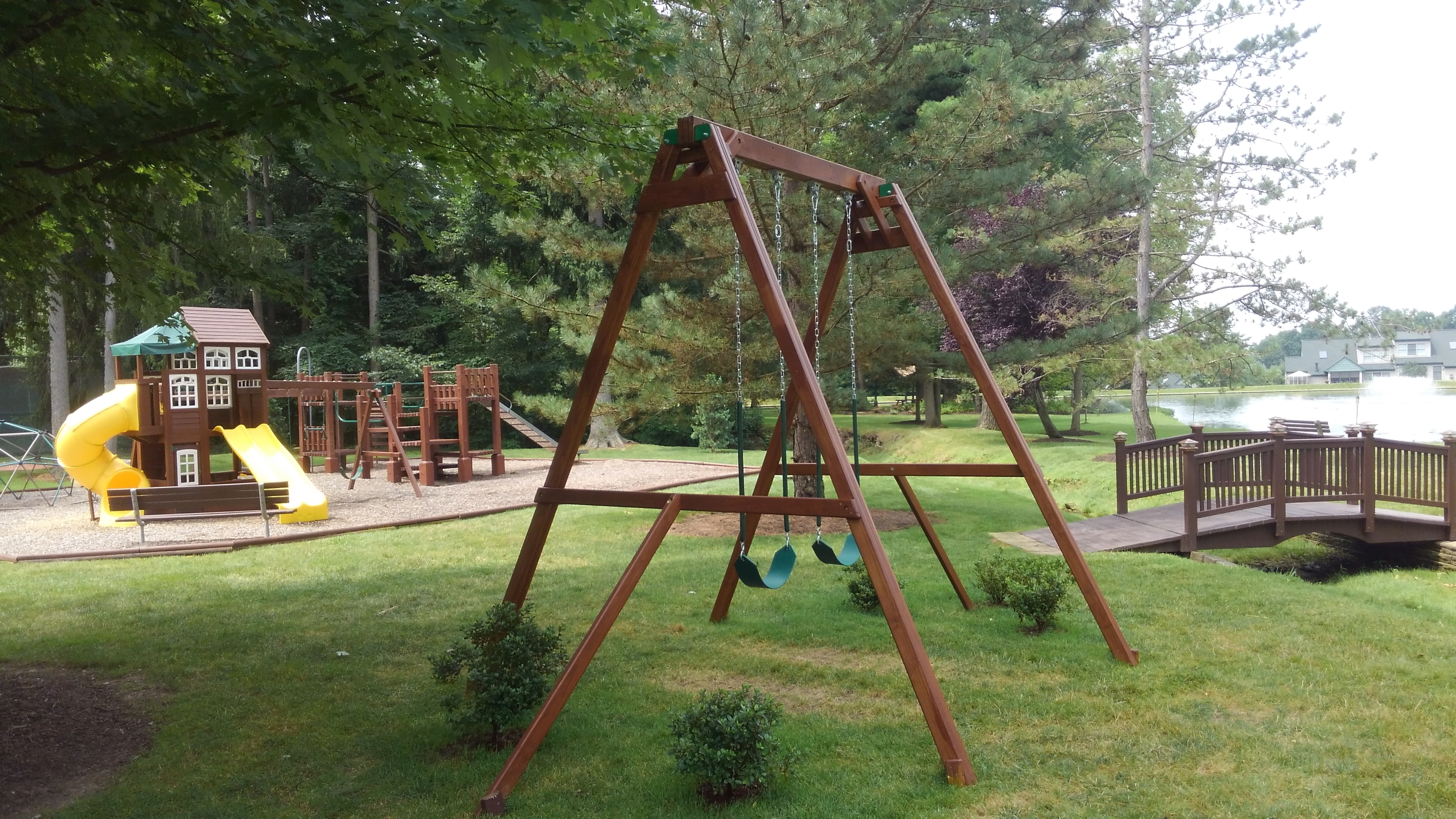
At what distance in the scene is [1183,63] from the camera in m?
17.3

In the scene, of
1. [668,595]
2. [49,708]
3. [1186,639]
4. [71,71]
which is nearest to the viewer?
[71,71]

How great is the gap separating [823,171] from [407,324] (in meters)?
25.1

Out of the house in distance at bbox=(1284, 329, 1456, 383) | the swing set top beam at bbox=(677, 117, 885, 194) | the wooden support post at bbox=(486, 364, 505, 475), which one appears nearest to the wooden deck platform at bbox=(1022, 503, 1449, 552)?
the swing set top beam at bbox=(677, 117, 885, 194)

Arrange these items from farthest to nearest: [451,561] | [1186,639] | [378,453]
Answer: [378,453] < [451,561] < [1186,639]

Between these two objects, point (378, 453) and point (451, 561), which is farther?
point (378, 453)

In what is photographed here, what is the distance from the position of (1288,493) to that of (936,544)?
6.79m

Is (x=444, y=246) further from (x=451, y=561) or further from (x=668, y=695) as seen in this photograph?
(x=668, y=695)

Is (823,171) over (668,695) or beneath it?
over

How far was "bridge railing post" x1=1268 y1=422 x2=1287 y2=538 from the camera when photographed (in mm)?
10078

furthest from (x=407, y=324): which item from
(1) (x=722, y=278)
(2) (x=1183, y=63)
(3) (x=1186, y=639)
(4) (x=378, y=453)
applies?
(3) (x=1186, y=639)

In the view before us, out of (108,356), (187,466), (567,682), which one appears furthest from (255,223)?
(567,682)

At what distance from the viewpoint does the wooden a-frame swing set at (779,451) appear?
12.3 feet

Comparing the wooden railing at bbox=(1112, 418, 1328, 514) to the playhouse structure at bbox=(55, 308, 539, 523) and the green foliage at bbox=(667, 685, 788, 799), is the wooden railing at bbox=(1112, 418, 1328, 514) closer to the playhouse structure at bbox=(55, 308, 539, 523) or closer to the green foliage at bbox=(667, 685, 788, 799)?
the green foliage at bbox=(667, 685, 788, 799)

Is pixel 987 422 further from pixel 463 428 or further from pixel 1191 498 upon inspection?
pixel 1191 498
